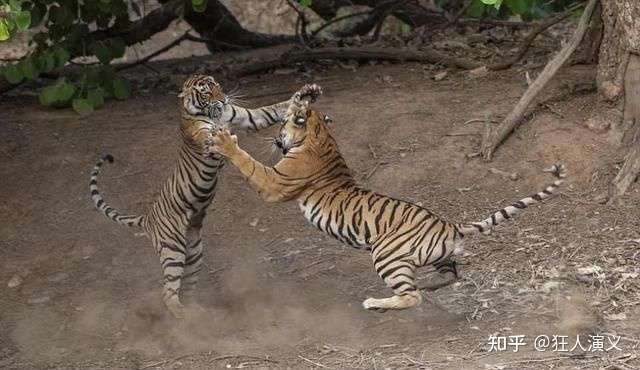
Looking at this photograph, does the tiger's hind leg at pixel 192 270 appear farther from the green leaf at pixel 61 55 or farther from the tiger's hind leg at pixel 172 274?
the green leaf at pixel 61 55

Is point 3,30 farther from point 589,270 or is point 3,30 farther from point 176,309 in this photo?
point 589,270

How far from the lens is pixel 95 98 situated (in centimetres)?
916

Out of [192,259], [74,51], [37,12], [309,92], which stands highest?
[309,92]

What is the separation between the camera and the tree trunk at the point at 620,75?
757 centimetres

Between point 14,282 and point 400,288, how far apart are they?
3.05 m

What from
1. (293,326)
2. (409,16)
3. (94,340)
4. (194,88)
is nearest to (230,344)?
(293,326)

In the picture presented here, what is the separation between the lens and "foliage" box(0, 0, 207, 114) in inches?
348

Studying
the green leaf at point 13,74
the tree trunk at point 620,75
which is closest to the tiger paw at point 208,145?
the tree trunk at point 620,75

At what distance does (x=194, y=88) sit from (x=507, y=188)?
244 centimetres

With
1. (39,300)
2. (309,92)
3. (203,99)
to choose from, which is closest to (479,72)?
(309,92)

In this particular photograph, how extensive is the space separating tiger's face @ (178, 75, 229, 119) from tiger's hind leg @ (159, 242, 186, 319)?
85 centimetres

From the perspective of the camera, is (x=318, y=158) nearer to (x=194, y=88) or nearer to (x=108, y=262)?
(x=194, y=88)

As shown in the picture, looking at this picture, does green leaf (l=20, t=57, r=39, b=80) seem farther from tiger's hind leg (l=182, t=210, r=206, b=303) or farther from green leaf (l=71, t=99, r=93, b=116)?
tiger's hind leg (l=182, t=210, r=206, b=303)

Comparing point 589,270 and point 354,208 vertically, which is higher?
point 354,208
